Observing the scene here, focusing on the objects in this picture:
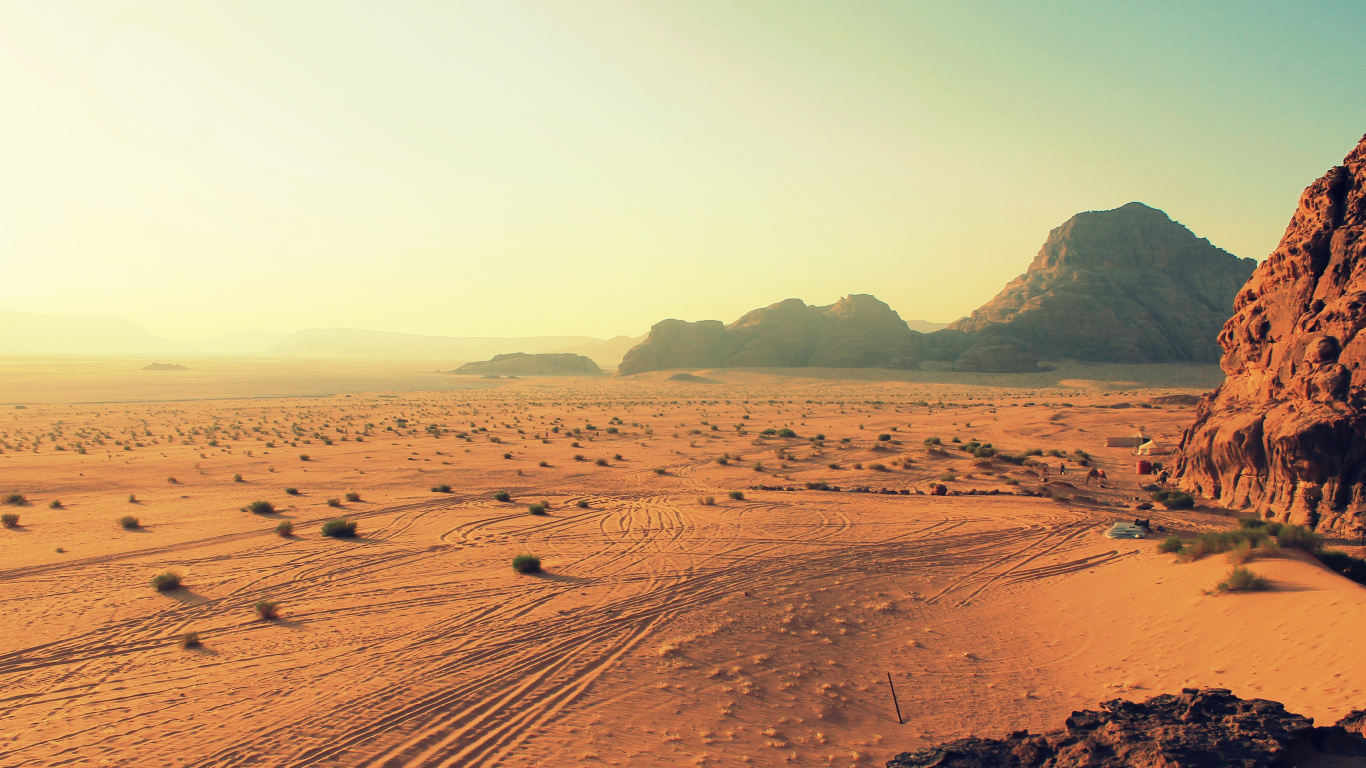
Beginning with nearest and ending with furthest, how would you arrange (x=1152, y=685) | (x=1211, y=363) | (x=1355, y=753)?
(x=1355, y=753) < (x=1152, y=685) < (x=1211, y=363)

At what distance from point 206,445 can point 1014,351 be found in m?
86.7

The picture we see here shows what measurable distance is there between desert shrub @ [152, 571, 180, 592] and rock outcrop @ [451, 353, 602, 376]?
391 ft

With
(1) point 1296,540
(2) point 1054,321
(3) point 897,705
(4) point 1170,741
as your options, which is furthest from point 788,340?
(4) point 1170,741

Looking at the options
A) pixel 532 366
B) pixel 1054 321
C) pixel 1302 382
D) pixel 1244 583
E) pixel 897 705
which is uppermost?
pixel 1054 321

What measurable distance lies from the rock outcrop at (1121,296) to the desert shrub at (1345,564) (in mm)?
85963

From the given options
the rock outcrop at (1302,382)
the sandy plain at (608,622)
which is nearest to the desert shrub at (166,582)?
the sandy plain at (608,622)

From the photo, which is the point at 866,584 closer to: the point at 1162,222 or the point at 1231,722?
the point at 1231,722

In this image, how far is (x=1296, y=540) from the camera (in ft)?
37.5

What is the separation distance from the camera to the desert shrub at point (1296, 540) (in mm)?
11227

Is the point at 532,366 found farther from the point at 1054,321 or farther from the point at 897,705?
the point at 897,705

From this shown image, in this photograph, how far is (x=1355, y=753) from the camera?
4.96 metres

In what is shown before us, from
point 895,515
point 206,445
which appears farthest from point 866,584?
point 206,445

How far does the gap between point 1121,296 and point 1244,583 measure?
98.1 metres

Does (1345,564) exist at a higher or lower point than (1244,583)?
higher
